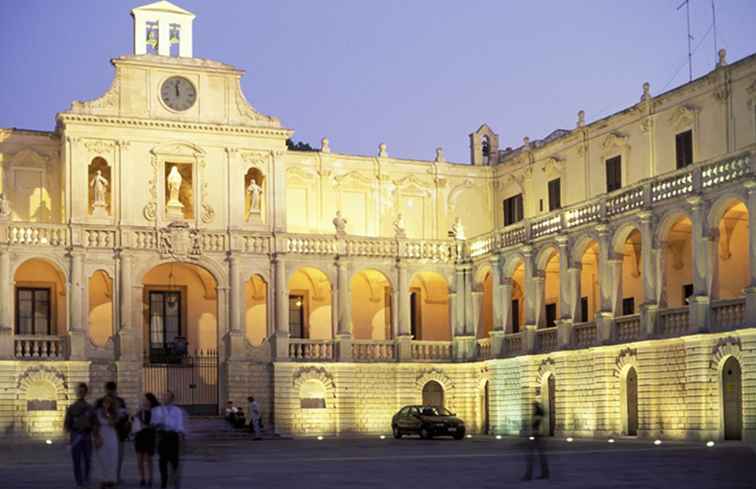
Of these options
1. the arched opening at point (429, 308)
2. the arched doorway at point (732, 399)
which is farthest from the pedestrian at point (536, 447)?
the arched opening at point (429, 308)

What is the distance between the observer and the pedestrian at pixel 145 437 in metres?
24.3

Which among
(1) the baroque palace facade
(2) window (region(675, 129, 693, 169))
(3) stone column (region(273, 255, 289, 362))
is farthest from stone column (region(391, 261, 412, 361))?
(2) window (region(675, 129, 693, 169))

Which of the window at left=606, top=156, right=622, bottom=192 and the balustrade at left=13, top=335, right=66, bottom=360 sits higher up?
the window at left=606, top=156, right=622, bottom=192

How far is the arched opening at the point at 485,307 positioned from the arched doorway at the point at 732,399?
1675 centimetres

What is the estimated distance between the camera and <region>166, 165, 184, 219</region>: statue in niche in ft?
173

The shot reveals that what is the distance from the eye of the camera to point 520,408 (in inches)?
2046

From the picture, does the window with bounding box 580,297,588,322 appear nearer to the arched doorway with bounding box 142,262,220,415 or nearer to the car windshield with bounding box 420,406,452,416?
the car windshield with bounding box 420,406,452,416

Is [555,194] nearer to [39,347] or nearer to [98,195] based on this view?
[98,195]

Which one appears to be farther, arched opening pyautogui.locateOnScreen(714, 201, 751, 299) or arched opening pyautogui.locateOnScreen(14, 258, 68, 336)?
arched opening pyautogui.locateOnScreen(14, 258, 68, 336)

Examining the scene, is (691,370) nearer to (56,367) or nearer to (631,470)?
(631,470)

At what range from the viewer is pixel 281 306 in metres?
53.5

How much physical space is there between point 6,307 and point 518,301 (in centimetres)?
2137

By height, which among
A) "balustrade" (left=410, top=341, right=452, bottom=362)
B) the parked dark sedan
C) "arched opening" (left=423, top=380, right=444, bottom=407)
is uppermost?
"balustrade" (left=410, top=341, right=452, bottom=362)

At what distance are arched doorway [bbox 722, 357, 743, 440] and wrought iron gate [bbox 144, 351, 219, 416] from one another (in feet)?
67.9
